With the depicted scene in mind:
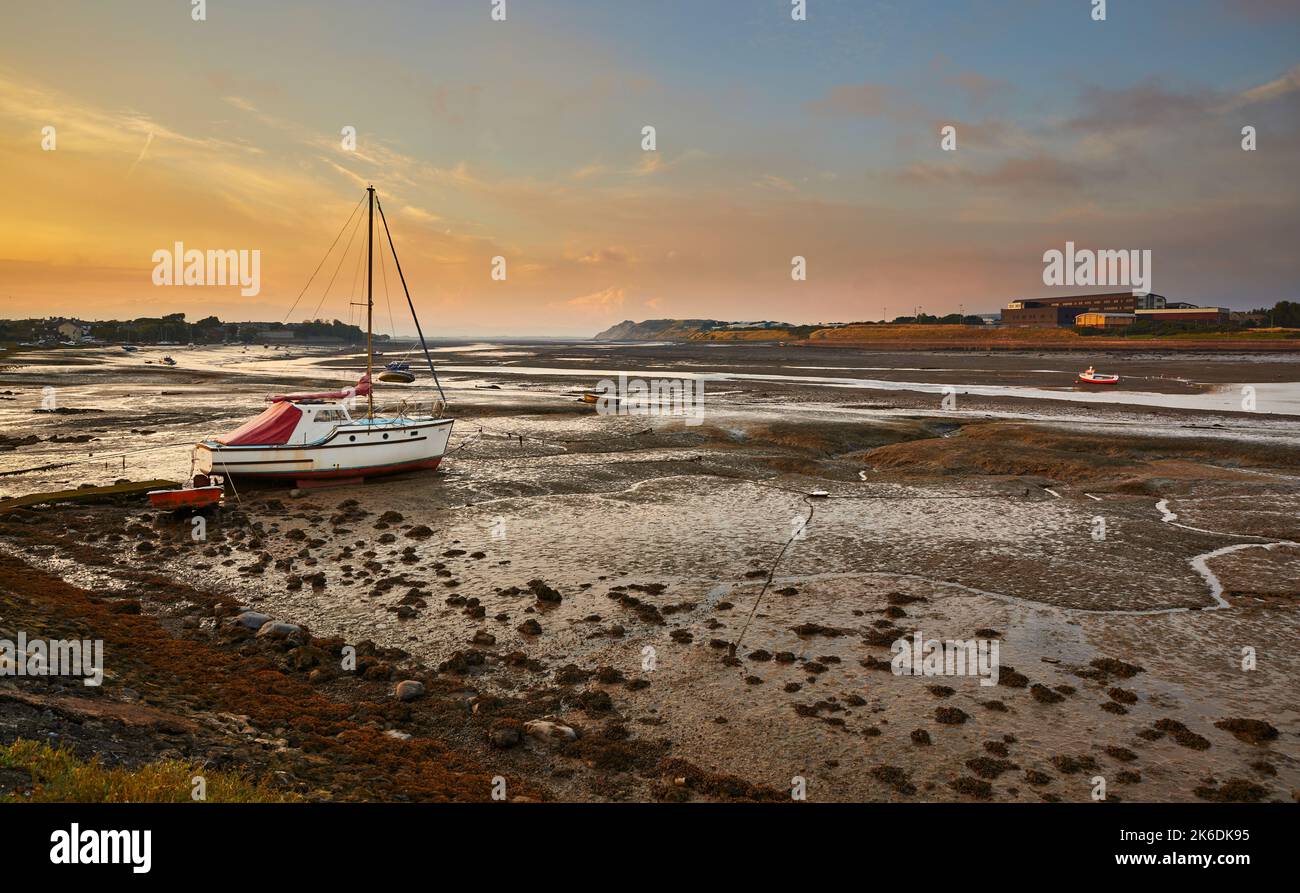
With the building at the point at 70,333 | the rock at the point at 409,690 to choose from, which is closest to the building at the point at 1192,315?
the rock at the point at 409,690

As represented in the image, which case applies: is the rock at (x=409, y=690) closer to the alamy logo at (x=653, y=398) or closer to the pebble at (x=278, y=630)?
the pebble at (x=278, y=630)

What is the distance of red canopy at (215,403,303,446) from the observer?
24438 millimetres

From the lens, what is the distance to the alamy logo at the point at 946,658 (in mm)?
11695

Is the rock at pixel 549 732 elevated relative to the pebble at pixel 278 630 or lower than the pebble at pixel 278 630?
lower

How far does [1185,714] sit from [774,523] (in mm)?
11637

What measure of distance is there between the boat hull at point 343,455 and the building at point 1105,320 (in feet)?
479

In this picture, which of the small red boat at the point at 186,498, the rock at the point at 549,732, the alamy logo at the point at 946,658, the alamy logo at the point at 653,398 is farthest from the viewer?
the alamy logo at the point at 653,398

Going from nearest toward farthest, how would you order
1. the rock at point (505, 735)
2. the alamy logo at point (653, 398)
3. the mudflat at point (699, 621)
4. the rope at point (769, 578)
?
the mudflat at point (699, 621) < the rock at point (505, 735) < the rope at point (769, 578) < the alamy logo at point (653, 398)

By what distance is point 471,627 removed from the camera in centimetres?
1355

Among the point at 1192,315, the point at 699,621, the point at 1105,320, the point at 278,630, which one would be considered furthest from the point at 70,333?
the point at 1192,315
